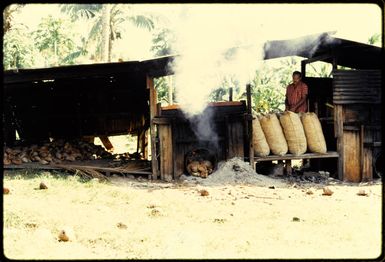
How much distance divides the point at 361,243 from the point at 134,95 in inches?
324

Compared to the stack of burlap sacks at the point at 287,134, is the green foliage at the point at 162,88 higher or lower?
higher

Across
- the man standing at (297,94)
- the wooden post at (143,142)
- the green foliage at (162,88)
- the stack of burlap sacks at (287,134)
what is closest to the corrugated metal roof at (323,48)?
the man standing at (297,94)

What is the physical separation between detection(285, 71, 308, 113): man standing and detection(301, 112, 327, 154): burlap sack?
83cm

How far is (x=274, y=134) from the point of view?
959 centimetres

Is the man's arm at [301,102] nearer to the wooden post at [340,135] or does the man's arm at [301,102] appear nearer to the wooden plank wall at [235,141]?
the wooden post at [340,135]

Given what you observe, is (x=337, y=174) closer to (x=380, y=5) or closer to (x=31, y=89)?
(x=380, y=5)

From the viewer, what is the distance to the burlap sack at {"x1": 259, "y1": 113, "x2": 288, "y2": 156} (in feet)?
31.3

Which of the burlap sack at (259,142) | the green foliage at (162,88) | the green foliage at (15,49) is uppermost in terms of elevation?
the green foliage at (15,49)

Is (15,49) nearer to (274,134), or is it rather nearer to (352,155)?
(274,134)

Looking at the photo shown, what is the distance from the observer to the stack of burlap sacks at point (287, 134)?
953 cm

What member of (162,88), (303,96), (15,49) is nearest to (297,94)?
(303,96)

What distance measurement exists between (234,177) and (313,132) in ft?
7.33

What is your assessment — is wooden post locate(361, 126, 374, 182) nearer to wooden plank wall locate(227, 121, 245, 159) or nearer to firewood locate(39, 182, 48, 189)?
wooden plank wall locate(227, 121, 245, 159)

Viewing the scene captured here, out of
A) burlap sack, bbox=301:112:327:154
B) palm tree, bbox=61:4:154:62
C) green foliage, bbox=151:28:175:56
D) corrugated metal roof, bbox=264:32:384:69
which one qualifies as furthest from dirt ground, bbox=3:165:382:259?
green foliage, bbox=151:28:175:56
